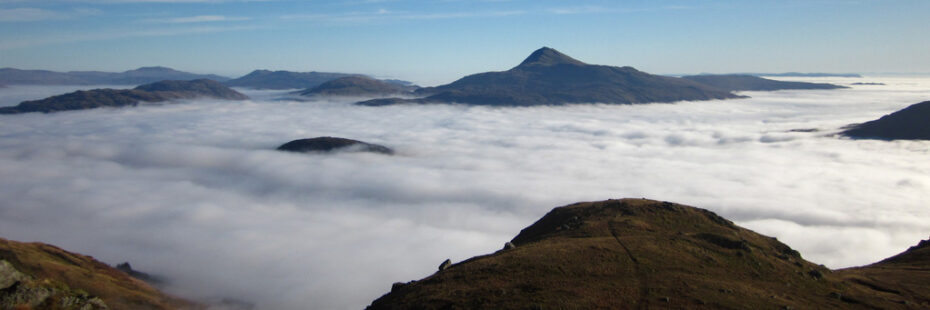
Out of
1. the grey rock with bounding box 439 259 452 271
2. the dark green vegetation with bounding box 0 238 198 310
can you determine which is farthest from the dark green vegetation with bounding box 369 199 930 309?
the dark green vegetation with bounding box 0 238 198 310

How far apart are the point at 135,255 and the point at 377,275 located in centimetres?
9823

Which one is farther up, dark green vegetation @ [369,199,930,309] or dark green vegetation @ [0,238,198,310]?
dark green vegetation @ [369,199,930,309]

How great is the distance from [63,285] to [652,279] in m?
96.8

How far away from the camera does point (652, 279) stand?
55.2 metres

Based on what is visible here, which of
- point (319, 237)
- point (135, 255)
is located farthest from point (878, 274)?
point (135, 255)

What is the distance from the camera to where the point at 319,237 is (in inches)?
7815

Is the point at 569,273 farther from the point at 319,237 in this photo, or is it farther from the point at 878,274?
the point at 319,237

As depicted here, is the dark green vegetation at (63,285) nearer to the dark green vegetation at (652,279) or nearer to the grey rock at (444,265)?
the grey rock at (444,265)

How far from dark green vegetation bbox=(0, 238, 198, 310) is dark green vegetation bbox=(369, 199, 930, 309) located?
55.2 m

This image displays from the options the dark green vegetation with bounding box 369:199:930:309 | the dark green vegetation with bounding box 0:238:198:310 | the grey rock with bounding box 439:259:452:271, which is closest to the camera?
the dark green vegetation with bounding box 369:199:930:309

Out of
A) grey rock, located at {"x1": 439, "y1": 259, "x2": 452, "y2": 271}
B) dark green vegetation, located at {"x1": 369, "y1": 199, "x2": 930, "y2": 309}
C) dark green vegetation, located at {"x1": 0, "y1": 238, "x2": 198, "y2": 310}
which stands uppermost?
dark green vegetation, located at {"x1": 369, "y1": 199, "x2": 930, "y2": 309}

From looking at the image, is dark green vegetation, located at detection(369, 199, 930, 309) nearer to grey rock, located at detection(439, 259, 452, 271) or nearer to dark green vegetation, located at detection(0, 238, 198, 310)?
grey rock, located at detection(439, 259, 452, 271)

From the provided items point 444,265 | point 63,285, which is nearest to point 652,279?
point 444,265

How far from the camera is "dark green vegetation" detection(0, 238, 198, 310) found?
77238 millimetres
